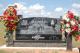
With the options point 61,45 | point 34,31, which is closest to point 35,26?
point 34,31

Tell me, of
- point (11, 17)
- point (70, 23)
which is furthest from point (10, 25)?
point (70, 23)

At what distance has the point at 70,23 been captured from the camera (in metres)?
18.1

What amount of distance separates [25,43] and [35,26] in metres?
1.16

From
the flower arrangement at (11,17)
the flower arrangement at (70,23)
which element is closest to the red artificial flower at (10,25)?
the flower arrangement at (11,17)

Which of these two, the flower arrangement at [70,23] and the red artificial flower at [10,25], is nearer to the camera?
the flower arrangement at [70,23]

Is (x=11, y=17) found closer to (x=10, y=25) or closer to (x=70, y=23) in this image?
(x=10, y=25)

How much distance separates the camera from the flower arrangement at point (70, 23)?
1809cm

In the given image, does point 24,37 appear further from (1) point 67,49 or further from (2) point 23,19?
(1) point 67,49

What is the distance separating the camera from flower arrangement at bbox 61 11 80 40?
18094 millimetres

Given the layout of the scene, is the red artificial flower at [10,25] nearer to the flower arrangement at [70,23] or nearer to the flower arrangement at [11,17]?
the flower arrangement at [11,17]

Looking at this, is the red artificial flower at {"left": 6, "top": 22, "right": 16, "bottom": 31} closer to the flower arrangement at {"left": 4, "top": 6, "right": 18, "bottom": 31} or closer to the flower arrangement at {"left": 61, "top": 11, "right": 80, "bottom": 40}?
the flower arrangement at {"left": 4, "top": 6, "right": 18, "bottom": 31}

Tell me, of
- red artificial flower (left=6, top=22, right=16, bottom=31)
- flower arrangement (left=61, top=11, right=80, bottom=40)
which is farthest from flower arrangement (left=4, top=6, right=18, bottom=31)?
flower arrangement (left=61, top=11, right=80, bottom=40)

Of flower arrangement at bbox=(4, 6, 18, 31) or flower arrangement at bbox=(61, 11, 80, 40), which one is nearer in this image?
flower arrangement at bbox=(61, 11, 80, 40)

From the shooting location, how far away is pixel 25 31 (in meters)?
20.4
